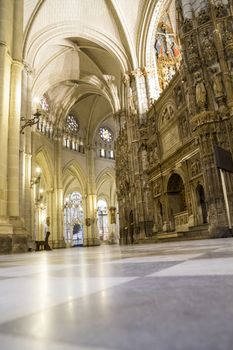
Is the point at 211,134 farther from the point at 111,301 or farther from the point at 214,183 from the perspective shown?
the point at 111,301

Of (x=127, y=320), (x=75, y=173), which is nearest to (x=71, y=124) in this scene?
(x=75, y=173)

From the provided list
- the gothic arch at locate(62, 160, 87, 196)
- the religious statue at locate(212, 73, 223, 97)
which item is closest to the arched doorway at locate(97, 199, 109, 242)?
the gothic arch at locate(62, 160, 87, 196)

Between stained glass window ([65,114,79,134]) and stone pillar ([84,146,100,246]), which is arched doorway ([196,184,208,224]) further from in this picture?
stained glass window ([65,114,79,134])

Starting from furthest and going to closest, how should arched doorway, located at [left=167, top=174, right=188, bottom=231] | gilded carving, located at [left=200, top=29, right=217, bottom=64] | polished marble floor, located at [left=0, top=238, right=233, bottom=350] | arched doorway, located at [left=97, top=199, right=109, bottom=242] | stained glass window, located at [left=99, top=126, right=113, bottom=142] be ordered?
Answer: arched doorway, located at [left=97, top=199, right=109, bottom=242]
stained glass window, located at [left=99, top=126, right=113, bottom=142]
arched doorway, located at [left=167, top=174, right=188, bottom=231]
gilded carving, located at [left=200, top=29, right=217, bottom=64]
polished marble floor, located at [left=0, top=238, right=233, bottom=350]

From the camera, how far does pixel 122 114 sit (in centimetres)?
2033

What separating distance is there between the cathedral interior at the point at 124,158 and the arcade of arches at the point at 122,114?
7 cm

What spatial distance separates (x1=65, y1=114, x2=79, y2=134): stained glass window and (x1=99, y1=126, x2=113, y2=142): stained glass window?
3.60 m

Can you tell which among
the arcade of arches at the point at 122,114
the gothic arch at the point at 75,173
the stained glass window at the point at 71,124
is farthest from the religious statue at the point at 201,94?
the stained glass window at the point at 71,124

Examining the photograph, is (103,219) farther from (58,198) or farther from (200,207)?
(200,207)

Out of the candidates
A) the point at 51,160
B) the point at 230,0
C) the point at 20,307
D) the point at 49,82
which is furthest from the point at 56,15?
the point at 20,307

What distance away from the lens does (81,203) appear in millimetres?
31750

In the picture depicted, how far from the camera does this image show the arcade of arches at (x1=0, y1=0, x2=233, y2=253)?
859 centimetres

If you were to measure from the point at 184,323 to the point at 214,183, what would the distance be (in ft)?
30.7

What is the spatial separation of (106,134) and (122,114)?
474 inches
